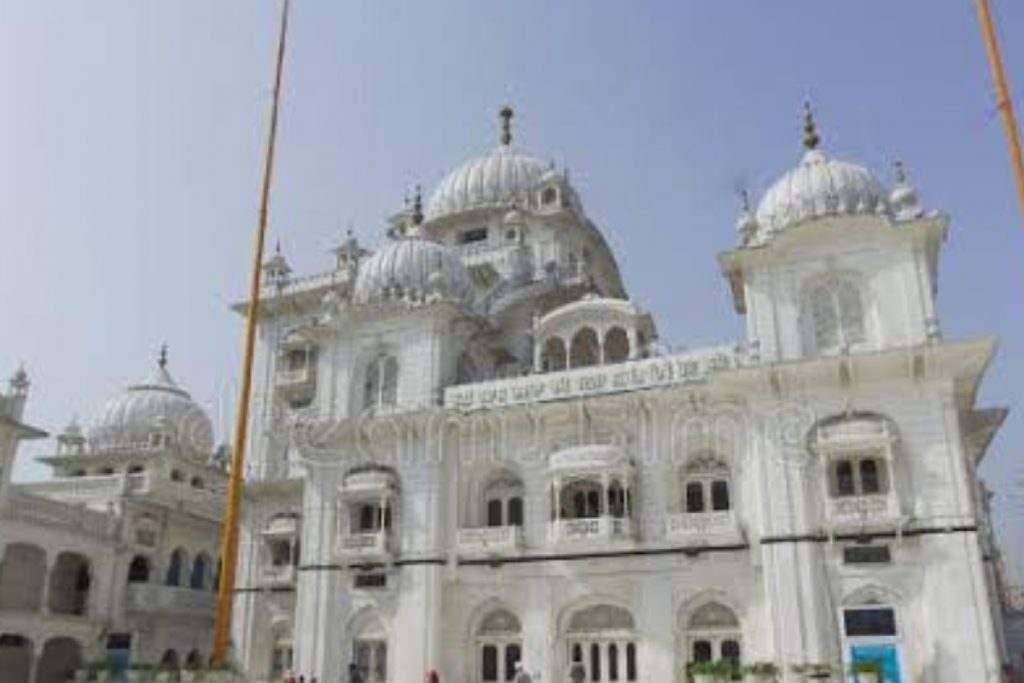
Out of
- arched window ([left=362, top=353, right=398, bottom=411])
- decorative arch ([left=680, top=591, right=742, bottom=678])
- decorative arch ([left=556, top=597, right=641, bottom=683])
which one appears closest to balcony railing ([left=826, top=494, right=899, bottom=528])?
decorative arch ([left=680, top=591, right=742, bottom=678])

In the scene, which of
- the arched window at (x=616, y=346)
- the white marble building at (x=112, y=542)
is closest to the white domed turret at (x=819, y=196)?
the arched window at (x=616, y=346)

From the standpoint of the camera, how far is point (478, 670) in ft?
93.6

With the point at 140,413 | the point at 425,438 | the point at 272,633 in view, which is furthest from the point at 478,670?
the point at 140,413

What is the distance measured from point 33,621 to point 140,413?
45.7ft

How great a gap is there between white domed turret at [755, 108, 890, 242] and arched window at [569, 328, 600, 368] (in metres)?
7.64

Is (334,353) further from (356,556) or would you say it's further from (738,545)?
(738,545)

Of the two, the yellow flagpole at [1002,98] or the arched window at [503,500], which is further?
the arched window at [503,500]

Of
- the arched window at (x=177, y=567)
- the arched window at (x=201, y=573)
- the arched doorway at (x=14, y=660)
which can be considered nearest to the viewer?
the arched doorway at (x=14, y=660)

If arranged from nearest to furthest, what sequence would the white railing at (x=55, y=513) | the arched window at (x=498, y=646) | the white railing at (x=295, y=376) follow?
the arched window at (x=498, y=646)
the white railing at (x=55, y=513)
the white railing at (x=295, y=376)

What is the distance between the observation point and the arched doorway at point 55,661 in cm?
3769

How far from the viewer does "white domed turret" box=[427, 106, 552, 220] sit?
148 feet

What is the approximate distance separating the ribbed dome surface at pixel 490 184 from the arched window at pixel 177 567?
19277 mm

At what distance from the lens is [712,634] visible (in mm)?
26125

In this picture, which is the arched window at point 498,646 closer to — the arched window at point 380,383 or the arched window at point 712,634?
the arched window at point 712,634
